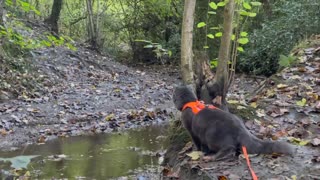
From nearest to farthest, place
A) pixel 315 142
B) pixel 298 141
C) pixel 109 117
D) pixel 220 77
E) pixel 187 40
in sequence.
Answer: pixel 315 142, pixel 298 141, pixel 220 77, pixel 187 40, pixel 109 117

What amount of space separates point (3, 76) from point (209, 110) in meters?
8.41

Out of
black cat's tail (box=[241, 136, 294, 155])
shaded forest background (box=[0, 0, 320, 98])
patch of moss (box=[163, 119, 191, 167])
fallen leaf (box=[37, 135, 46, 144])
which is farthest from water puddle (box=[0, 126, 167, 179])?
black cat's tail (box=[241, 136, 294, 155])

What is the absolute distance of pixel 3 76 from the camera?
39.1 feet

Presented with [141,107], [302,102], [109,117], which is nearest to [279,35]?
[141,107]

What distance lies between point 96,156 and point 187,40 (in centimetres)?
279

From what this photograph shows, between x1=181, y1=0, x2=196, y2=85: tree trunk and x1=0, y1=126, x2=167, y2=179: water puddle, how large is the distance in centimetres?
147

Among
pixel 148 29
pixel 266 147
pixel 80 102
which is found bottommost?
pixel 80 102

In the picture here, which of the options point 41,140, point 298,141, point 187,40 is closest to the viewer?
point 298,141

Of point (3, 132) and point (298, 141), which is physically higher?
point (298, 141)

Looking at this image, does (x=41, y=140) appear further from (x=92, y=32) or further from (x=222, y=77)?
(x=92, y=32)

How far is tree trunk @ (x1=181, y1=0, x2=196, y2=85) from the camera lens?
6.29 m

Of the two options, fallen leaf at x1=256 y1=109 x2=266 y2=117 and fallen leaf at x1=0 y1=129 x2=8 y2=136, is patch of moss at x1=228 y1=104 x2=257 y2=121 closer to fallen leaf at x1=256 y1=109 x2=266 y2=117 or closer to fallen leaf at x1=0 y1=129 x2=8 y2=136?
fallen leaf at x1=256 y1=109 x2=266 y2=117

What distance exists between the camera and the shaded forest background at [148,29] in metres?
13.5

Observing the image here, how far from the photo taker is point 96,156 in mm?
7883
